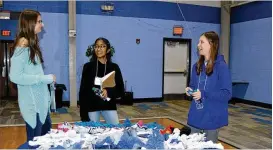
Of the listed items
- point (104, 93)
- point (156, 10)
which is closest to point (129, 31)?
point (156, 10)

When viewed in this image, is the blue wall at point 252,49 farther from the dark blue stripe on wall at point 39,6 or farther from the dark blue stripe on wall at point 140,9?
the dark blue stripe on wall at point 39,6

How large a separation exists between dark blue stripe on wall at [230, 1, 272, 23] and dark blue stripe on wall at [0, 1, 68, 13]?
446cm

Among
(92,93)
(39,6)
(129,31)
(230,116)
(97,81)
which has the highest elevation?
(39,6)

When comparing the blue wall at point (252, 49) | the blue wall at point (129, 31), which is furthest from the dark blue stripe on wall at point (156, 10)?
the blue wall at point (252, 49)

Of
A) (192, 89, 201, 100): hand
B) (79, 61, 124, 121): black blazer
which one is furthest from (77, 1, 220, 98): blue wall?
(192, 89, 201, 100): hand

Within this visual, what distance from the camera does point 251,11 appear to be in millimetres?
7297

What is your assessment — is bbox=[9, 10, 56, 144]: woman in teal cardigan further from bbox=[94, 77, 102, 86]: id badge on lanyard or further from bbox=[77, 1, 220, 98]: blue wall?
bbox=[77, 1, 220, 98]: blue wall

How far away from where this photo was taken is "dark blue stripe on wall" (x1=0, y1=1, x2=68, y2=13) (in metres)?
6.45

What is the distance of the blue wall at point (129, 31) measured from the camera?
6773 millimetres

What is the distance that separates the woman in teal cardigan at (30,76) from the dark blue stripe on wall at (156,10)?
17.6 ft

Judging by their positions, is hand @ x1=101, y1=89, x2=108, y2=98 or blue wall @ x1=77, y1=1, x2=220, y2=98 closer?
hand @ x1=101, y1=89, x2=108, y2=98

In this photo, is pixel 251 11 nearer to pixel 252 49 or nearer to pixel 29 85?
pixel 252 49

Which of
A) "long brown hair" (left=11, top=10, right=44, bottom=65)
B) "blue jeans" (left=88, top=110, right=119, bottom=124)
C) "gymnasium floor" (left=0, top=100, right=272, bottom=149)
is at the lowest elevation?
"gymnasium floor" (left=0, top=100, right=272, bottom=149)

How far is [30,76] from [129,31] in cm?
576
